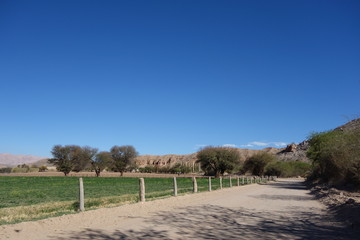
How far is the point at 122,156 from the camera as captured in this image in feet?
284

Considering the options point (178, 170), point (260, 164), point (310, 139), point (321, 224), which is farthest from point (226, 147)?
point (321, 224)

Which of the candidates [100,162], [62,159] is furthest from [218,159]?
[62,159]

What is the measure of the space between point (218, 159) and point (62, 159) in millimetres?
43576

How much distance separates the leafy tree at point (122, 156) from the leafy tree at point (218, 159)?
27014mm

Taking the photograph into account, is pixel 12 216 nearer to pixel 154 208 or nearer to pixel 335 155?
pixel 154 208

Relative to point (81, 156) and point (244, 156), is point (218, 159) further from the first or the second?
point (244, 156)

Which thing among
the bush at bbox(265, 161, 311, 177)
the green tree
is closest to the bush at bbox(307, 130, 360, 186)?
the bush at bbox(265, 161, 311, 177)

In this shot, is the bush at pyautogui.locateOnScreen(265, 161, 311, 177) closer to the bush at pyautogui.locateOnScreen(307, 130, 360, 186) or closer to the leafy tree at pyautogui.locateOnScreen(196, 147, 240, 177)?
the leafy tree at pyautogui.locateOnScreen(196, 147, 240, 177)

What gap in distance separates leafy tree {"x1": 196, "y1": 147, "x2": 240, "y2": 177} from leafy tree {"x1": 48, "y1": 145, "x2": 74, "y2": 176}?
3706cm

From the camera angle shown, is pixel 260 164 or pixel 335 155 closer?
pixel 335 155

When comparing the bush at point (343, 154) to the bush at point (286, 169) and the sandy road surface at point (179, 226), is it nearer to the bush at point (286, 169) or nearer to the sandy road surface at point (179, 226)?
the sandy road surface at point (179, 226)

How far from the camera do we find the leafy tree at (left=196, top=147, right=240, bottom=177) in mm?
65062

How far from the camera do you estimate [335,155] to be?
79.7ft

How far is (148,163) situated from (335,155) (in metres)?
165
